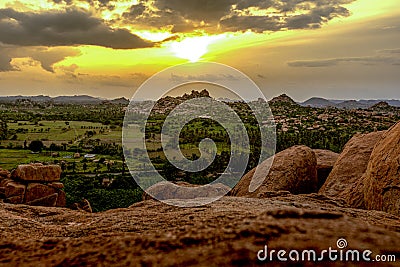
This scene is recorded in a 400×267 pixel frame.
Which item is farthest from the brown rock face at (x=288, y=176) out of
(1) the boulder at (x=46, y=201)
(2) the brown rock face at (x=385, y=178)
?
(1) the boulder at (x=46, y=201)

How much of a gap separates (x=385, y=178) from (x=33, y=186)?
20413 mm

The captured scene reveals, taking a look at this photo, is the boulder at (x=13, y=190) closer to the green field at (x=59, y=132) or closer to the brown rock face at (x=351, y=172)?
the brown rock face at (x=351, y=172)

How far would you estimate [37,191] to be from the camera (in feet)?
79.8

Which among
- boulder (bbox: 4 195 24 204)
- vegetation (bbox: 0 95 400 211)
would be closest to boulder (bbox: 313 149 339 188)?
boulder (bbox: 4 195 24 204)

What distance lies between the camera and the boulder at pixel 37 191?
2380 centimetres

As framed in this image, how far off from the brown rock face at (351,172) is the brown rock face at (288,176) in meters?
1.27

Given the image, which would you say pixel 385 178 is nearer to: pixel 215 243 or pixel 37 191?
pixel 215 243

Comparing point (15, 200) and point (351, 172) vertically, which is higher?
point (351, 172)

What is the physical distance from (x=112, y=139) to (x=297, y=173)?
102033 millimetres

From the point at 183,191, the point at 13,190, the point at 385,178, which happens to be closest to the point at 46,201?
the point at 13,190

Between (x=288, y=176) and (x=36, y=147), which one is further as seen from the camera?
(x=36, y=147)

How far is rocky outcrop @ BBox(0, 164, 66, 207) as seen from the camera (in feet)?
76.3

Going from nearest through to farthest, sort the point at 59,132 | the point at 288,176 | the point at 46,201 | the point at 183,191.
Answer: the point at 288,176, the point at 183,191, the point at 46,201, the point at 59,132

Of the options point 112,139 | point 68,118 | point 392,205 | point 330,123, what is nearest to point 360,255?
point 392,205
